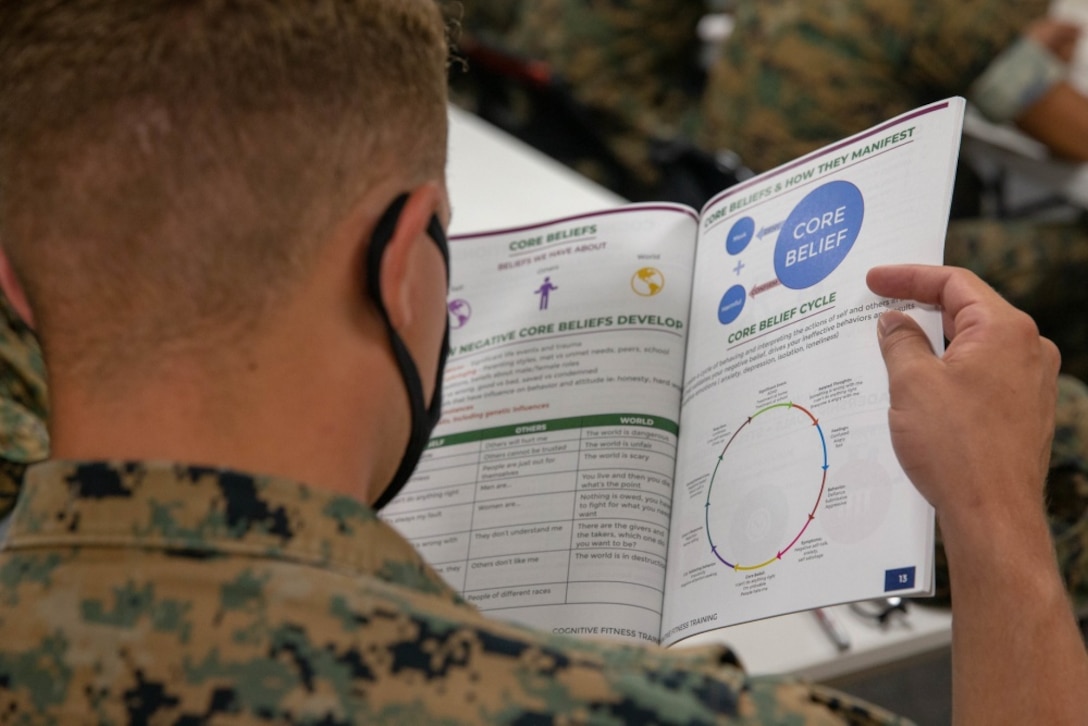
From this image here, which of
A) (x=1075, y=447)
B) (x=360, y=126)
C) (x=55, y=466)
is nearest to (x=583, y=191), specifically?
(x=1075, y=447)

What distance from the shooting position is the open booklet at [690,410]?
0.76 metres

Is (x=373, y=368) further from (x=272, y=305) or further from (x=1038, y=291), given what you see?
(x=1038, y=291)

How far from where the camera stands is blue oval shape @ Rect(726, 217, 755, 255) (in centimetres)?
90

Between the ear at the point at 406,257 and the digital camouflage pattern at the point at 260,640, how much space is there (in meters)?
0.12

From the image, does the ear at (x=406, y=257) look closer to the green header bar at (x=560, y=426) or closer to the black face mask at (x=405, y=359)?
the black face mask at (x=405, y=359)

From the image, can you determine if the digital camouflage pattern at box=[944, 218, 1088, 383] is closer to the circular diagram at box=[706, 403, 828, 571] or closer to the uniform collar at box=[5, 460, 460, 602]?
the circular diagram at box=[706, 403, 828, 571]

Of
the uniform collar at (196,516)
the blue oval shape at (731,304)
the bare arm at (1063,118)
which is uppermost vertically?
the bare arm at (1063,118)

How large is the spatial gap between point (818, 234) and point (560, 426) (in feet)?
0.85

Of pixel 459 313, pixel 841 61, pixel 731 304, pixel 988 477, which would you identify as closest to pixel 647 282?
pixel 731 304

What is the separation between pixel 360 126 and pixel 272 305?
0.11 meters

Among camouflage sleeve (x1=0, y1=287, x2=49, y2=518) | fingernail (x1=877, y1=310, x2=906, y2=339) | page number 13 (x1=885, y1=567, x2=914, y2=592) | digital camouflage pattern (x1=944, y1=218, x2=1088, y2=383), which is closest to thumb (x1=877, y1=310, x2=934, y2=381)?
fingernail (x1=877, y1=310, x2=906, y2=339)

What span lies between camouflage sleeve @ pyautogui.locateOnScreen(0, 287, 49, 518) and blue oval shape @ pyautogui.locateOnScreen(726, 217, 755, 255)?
0.62m

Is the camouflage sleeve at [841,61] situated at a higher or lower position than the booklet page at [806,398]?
higher

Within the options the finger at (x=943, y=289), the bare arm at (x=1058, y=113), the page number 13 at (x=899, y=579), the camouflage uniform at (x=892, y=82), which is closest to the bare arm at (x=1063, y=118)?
the bare arm at (x=1058, y=113)
